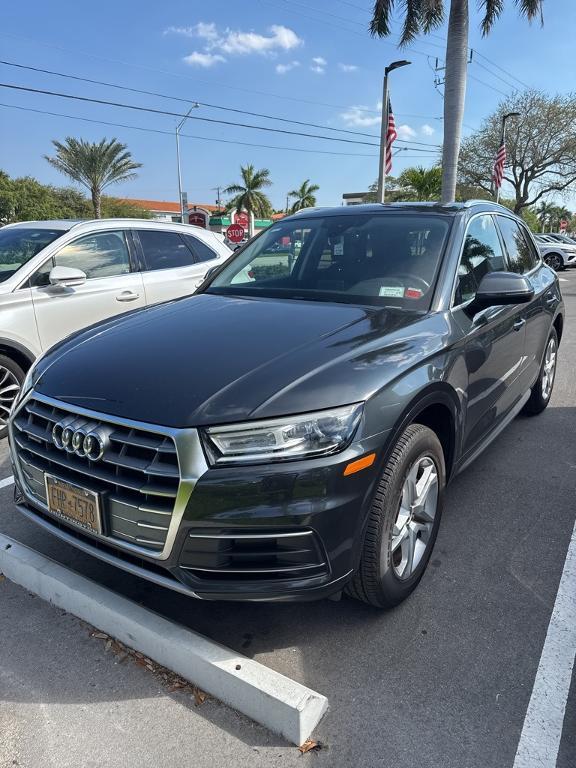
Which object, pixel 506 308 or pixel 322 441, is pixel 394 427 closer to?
pixel 322 441

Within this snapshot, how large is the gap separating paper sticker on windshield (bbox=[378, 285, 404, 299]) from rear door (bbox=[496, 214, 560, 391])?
130 cm

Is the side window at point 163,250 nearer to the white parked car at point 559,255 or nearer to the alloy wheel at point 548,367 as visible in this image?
the alloy wheel at point 548,367

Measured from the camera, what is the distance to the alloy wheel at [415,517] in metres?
2.40

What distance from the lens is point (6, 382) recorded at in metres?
4.67

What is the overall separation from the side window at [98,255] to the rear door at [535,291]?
3518mm

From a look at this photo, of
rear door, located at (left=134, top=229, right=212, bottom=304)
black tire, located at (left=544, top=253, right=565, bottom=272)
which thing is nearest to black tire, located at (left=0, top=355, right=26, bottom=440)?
rear door, located at (left=134, top=229, right=212, bottom=304)

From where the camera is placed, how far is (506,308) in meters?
3.46

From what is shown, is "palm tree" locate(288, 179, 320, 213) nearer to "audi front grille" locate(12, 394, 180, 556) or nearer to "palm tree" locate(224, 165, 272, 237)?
"palm tree" locate(224, 165, 272, 237)

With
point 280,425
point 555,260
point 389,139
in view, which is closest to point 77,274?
point 280,425

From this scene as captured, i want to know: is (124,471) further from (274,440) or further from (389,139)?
(389,139)

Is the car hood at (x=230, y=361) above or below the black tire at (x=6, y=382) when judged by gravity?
above

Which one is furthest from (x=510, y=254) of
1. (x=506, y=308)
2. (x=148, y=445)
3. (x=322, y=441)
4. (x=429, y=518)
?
(x=148, y=445)

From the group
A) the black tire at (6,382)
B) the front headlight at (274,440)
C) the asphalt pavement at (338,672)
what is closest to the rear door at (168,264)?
the black tire at (6,382)

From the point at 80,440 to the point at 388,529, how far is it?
1226mm
